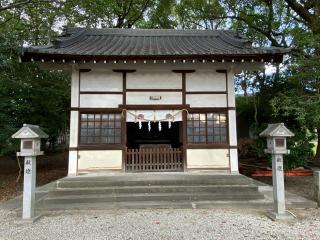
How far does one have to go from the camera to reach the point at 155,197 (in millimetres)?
7105

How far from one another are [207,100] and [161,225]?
14.2 ft

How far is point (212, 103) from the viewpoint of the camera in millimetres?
8742

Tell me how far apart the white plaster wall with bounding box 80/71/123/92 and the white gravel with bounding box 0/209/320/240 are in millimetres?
3625

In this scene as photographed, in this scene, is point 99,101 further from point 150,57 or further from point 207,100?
point 207,100

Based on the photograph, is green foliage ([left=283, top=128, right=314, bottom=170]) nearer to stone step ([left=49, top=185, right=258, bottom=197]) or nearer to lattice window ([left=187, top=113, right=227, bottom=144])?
lattice window ([left=187, top=113, right=227, bottom=144])

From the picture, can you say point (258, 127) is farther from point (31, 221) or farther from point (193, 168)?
point (31, 221)

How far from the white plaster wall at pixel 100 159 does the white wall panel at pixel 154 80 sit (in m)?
2.03

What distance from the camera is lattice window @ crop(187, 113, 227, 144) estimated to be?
341 inches

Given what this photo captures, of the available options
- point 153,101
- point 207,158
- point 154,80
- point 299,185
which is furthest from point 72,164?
point 299,185

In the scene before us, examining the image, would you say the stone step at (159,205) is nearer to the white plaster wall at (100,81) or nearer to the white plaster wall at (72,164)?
the white plaster wall at (72,164)

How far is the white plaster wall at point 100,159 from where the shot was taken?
328 inches

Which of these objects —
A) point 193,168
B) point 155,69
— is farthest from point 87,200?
point 155,69

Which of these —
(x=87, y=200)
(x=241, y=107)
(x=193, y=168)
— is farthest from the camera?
(x=241, y=107)

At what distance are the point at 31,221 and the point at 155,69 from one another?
515 cm
